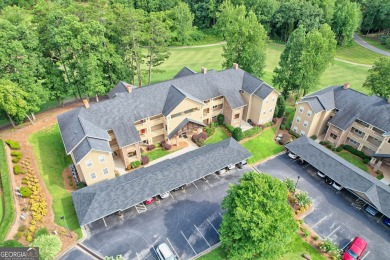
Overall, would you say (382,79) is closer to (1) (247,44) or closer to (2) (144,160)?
(1) (247,44)

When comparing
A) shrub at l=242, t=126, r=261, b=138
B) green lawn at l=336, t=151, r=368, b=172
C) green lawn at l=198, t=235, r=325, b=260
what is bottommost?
green lawn at l=198, t=235, r=325, b=260

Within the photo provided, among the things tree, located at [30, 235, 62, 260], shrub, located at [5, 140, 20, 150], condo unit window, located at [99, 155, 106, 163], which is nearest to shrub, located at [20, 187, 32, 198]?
tree, located at [30, 235, 62, 260]

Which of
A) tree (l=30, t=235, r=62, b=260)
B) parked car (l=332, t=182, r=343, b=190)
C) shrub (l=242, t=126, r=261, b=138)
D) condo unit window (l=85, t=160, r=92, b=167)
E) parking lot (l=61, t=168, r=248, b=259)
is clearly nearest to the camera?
tree (l=30, t=235, r=62, b=260)

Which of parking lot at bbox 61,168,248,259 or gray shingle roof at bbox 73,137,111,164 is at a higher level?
gray shingle roof at bbox 73,137,111,164

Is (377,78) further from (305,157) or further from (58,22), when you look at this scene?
(58,22)

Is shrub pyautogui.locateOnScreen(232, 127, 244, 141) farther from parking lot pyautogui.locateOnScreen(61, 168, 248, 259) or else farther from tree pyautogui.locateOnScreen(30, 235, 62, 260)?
tree pyautogui.locateOnScreen(30, 235, 62, 260)

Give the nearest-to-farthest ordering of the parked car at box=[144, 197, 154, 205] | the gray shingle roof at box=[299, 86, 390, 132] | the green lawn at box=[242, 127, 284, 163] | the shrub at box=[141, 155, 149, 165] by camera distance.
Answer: the parked car at box=[144, 197, 154, 205]
the shrub at box=[141, 155, 149, 165]
the gray shingle roof at box=[299, 86, 390, 132]
the green lawn at box=[242, 127, 284, 163]
